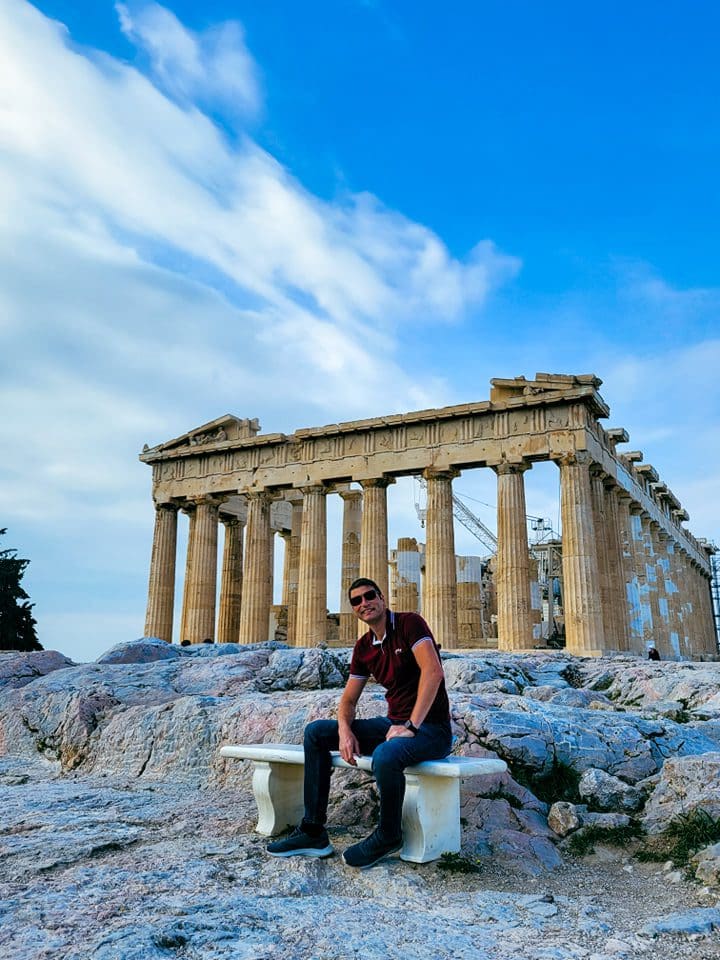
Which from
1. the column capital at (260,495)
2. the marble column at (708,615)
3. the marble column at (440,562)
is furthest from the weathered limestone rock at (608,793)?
the marble column at (708,615)

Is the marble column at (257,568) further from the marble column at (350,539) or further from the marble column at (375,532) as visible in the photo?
the marble column at (375,532)

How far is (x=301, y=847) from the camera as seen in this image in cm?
553

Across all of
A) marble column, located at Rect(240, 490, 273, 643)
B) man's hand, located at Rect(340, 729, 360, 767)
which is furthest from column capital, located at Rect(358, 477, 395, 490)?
man's hand, located at Rect(340, 729, 360, 767)

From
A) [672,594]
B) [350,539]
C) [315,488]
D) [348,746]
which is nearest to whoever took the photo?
[348,746]

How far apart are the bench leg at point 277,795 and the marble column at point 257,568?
25943mm

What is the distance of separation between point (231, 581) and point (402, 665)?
105 ft

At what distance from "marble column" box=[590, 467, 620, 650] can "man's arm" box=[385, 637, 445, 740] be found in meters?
23.7

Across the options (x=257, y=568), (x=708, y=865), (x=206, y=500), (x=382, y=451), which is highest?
(x=382, y=451)

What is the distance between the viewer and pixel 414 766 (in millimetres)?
5457

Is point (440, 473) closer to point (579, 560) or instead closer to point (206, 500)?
point (579, 560)

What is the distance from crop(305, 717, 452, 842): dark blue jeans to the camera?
17.5 feet

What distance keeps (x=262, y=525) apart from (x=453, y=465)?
8.18 m

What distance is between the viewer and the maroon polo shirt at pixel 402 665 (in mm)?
5688

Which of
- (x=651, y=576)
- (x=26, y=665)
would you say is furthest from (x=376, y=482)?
(x=26, y=665)
